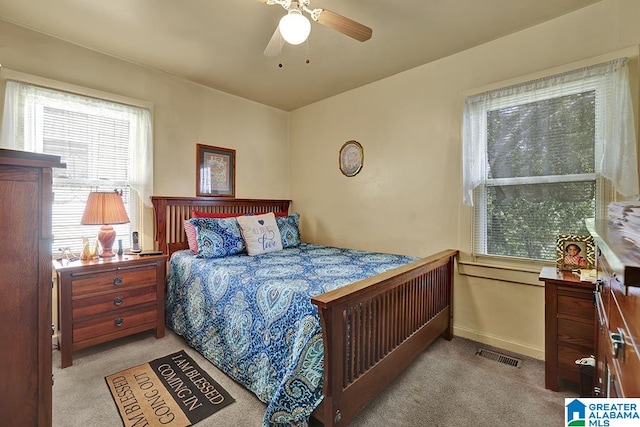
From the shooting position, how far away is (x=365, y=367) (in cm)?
164

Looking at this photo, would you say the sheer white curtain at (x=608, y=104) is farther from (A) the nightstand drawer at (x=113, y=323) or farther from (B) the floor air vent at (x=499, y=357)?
(A) the nightstand drawer at (x=113, y=323)

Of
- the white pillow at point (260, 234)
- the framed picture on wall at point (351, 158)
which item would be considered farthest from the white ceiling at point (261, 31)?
the white pillow at point (260, 234)

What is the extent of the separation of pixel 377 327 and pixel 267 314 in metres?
0.66

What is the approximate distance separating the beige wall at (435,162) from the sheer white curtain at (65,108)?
6.36ft

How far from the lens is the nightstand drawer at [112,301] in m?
2.23

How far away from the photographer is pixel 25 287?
89cm

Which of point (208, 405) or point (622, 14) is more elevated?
A: point (622, 14)

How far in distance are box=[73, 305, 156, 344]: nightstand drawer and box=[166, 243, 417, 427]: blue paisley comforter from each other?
0.76 feet

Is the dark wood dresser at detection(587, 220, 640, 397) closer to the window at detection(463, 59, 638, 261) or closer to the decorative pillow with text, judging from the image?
the window at detection(463, 59, 638, 261)

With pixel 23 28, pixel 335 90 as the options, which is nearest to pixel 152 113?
pixel 23 28

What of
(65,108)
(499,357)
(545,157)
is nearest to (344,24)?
(545,157)

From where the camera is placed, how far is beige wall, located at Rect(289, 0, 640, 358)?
7.22ft

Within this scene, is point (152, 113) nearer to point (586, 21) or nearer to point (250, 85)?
point (250, 85)

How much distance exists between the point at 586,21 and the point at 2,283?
3438 mm
